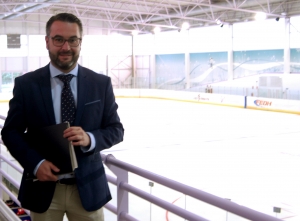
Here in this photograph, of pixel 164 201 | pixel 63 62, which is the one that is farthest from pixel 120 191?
pixel 63 62

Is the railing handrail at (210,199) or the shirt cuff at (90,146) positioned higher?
the shirt cuff at (90,146)

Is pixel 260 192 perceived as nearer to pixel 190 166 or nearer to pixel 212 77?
pixel 190 166

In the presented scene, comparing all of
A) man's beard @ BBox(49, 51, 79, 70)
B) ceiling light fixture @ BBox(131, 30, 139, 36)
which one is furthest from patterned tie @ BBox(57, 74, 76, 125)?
ceiling light fixture @ BBox(131, 30, 139, 36)

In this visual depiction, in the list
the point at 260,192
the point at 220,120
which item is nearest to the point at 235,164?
the point at 260,192

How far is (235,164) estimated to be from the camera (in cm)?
1136

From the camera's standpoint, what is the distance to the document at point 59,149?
2.10 m

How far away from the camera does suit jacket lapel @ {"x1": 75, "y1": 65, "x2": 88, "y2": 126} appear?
227 cm

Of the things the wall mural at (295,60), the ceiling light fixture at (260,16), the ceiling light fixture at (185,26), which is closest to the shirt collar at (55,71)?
the ceiling light fixture at (260,16)

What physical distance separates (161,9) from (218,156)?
67.6ft

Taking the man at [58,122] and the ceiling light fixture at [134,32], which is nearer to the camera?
the man at [58,122]

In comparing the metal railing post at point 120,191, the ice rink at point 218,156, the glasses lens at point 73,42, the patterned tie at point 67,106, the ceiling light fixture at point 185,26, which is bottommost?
the ice rink at point 218,156

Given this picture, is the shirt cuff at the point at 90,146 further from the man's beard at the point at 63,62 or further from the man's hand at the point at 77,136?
the man's beard at the point at 63,62

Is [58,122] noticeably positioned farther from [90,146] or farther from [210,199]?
[210,199]

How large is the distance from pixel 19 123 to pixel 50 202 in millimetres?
441
